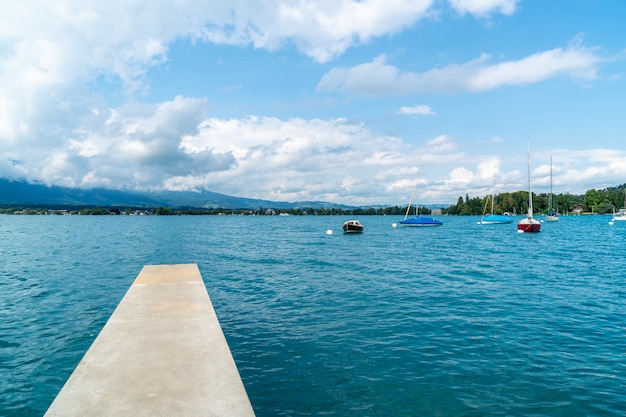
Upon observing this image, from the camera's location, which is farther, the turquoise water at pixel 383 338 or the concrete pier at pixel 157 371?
the turquoise water at pixel 383 338

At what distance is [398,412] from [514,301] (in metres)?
15.3

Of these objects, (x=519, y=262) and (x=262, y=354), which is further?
(x=519, y=262)

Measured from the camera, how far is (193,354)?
28.6ft

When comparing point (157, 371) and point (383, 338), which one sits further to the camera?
point (383, 338)

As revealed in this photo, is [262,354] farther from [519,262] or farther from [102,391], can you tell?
[519,262]

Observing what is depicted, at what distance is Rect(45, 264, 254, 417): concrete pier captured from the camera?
632 centimetres

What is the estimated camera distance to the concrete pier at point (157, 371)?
632 cm

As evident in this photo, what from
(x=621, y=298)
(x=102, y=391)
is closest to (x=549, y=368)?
(x=102, y=391)

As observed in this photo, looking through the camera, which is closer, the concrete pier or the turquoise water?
the concrete pier

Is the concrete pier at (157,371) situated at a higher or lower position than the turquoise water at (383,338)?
higher

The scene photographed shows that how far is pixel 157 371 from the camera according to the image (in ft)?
25.3

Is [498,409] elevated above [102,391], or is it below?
below

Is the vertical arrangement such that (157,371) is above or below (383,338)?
above

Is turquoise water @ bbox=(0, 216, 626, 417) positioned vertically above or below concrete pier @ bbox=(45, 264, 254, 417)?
below
